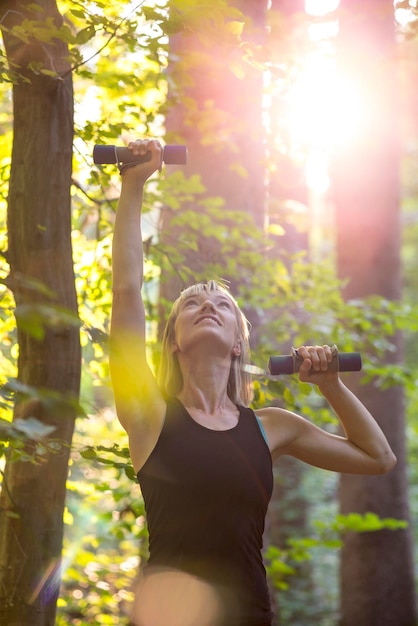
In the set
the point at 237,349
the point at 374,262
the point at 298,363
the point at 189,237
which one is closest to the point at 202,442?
the point at 298,363

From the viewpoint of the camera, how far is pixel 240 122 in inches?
222

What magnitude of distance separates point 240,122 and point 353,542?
5239 millimetres

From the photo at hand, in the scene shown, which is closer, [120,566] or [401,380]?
[401,380]

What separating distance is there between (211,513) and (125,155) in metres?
1.39

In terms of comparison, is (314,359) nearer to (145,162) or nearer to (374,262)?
(145,162)

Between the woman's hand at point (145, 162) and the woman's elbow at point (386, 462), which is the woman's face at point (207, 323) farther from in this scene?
the woman's elbow at point (386, 462)

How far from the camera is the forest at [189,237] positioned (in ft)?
11.1

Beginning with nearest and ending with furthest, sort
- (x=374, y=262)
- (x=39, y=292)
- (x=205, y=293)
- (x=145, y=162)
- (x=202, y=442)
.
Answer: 1. (x=202, y=442)
2. (x=145, y=162)
3. (x=205, y=293)
4. (x=39, y=292)
5. (x=374, y=262)

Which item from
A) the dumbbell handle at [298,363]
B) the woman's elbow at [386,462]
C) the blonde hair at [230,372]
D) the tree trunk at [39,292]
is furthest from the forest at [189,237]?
the woman's elbow at [386,462]

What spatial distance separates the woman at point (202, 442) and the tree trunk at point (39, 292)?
2.15ft

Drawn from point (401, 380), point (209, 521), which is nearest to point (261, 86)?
point (401, 380)

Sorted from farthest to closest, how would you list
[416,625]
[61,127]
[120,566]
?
[416,625] < [120,566] < [61,127]

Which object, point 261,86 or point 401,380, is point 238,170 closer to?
point 261,86

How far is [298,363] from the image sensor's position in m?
2.83
